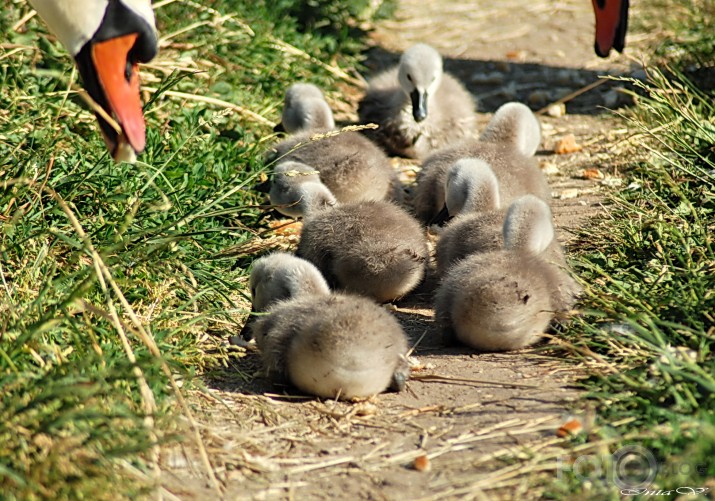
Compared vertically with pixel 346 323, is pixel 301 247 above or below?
below

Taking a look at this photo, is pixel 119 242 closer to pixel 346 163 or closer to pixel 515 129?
pixel 346 163

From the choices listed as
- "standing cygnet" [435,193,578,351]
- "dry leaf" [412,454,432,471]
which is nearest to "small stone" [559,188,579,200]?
"standing cygnet" [435,193,578,351]

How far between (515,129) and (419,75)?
3.24 feet

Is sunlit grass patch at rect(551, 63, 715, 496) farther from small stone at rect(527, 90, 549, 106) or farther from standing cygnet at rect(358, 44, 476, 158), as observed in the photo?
small stone at rect(527, 90, 549, 106)

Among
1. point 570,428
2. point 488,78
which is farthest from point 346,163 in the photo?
point 488,78

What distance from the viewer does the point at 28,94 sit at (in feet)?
18.9

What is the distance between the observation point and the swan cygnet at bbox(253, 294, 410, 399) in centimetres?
381

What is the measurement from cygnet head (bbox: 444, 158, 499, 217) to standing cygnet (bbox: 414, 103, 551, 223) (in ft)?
0.84

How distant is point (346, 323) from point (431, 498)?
0.96 m

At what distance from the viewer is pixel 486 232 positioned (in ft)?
16.2

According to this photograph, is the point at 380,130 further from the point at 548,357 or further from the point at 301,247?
the point at 548,357

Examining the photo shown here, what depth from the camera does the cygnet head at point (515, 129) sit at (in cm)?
633

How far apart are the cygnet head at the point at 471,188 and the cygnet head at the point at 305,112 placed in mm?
1382

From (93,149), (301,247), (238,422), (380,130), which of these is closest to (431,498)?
(238,422)
